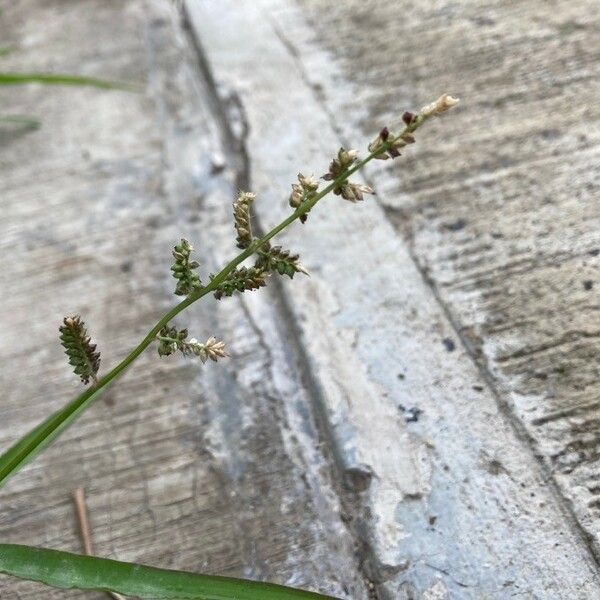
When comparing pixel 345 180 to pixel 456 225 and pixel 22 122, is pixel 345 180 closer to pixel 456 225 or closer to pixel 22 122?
pixel 456 225

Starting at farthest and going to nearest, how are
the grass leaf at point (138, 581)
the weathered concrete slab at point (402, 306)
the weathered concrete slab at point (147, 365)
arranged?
the weathered concrete slab at point (147, 365)
the weathered concrete slab at point (402, 306)
the grass leaf at point (138, 581)

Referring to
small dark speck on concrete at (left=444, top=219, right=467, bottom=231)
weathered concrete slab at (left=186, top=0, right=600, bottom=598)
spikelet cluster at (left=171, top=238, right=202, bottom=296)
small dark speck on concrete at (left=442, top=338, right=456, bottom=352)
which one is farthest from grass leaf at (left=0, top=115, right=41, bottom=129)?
spikelet cluster at (left=171, top=238, right=202, bottom=296)

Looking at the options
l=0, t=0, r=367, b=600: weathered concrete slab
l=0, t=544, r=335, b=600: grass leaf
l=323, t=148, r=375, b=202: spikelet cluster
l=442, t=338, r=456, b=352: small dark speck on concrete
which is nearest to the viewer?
l=323, t=148, r=375, b=202: spikelet cluster

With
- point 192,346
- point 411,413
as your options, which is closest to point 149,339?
point 192,346

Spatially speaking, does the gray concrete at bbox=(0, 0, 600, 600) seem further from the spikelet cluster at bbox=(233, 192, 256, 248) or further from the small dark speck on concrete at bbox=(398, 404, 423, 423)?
the spikelet cluster at bbox=(233, 192, 256, 248)

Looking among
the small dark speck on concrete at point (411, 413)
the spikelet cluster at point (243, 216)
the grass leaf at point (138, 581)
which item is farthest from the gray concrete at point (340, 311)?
the spikelet cluster at point (243, 216)

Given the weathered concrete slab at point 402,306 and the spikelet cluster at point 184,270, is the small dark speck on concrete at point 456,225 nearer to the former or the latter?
the weathered concrete slab at point 402,306

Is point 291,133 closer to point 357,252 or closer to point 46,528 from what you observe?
point 357,252
